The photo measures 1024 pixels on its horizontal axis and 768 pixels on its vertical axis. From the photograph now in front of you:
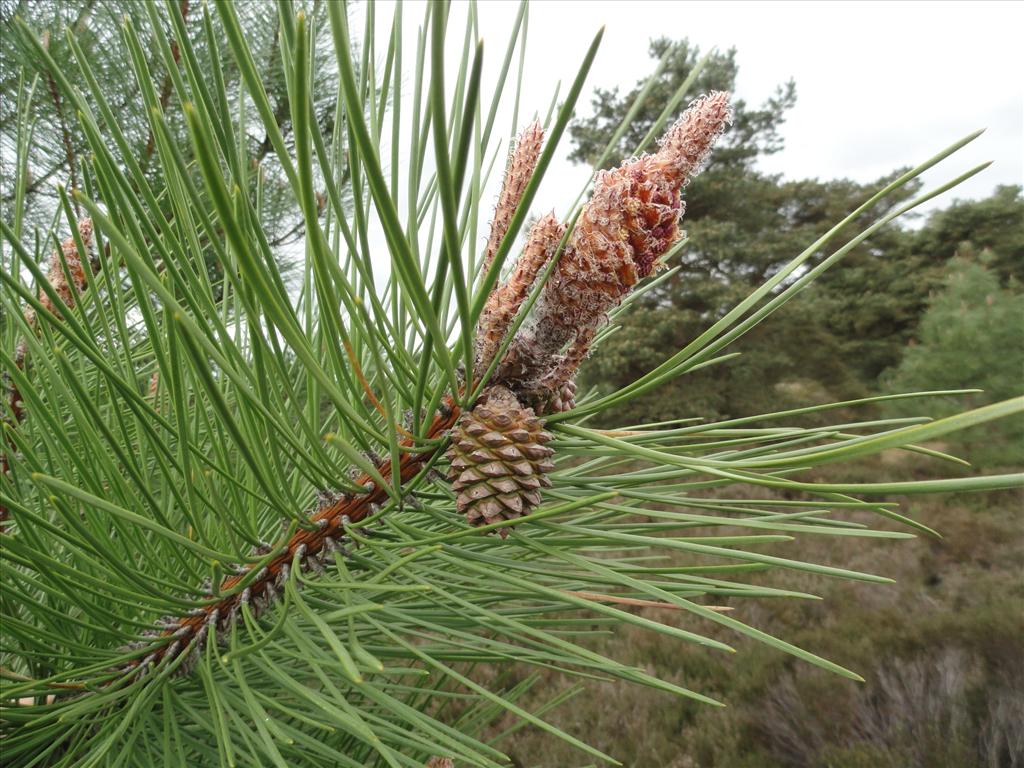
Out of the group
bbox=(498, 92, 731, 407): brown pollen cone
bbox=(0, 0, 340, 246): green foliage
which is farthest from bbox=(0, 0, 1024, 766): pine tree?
bbox=(0, 0, 340, 246): green foliage

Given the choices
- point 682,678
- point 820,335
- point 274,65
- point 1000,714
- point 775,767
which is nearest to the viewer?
point 274,65

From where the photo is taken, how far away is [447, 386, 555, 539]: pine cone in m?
0.25

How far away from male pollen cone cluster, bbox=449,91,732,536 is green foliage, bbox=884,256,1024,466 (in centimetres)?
381

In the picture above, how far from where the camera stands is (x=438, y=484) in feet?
1.03

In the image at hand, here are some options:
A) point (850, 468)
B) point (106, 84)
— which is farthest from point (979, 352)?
point (106, 84)

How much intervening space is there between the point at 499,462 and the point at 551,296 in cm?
7

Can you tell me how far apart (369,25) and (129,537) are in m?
0.27

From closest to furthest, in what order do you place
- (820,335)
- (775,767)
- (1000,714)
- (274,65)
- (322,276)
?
(322,276), (274,65), (1000,714), (775,767), (820,335)

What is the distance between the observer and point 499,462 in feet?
0.80

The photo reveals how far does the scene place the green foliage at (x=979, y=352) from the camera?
3.53 meters

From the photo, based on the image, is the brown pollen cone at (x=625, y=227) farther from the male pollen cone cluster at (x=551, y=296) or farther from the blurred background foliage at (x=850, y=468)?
the blurred background foliage at (x=850, y=468)

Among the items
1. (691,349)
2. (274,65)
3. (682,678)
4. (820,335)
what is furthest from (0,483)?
(820,335)

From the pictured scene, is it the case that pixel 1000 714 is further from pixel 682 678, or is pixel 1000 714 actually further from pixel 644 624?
pixel 644 624

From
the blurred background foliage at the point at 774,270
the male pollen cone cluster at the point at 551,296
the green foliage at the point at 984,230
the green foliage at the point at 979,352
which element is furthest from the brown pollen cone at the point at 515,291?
the green foliage at the point at 984,230
